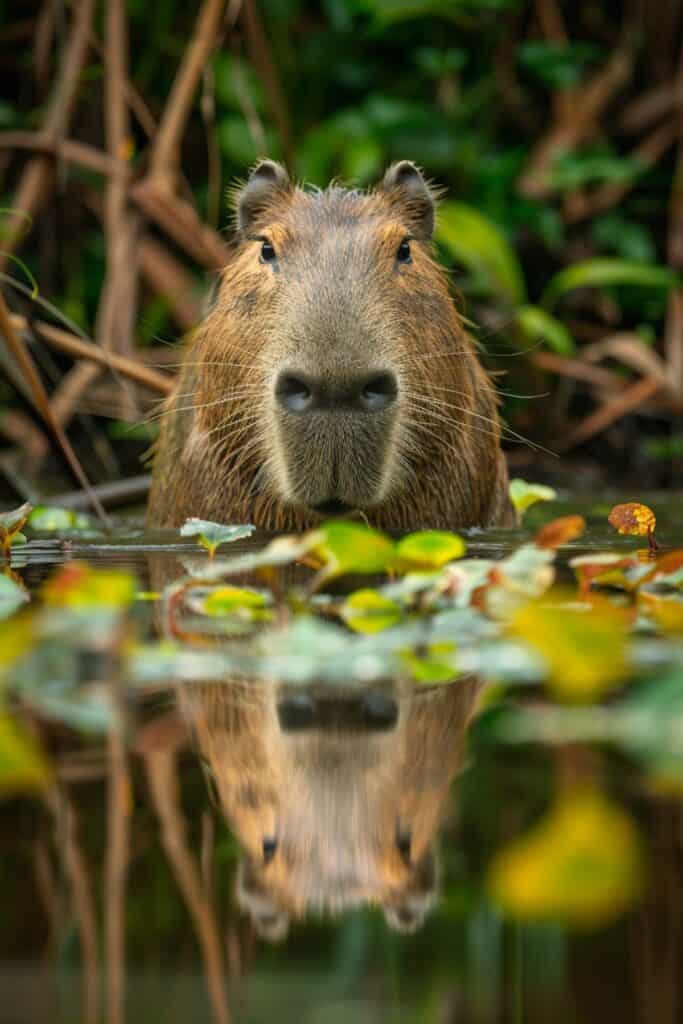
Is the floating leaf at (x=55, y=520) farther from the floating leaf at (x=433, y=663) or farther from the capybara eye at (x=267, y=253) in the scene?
the floating leaf at (x=433, y=663)

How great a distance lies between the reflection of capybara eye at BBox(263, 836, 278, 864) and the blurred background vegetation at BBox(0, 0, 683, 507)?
16.2 ft

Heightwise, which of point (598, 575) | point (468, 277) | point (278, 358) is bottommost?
point (598, 575)

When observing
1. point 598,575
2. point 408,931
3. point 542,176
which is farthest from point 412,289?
point 542,176

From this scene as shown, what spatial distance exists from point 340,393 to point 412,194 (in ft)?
4.05

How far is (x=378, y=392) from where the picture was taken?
3279mm

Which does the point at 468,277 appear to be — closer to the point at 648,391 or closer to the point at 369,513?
the point at 648,391

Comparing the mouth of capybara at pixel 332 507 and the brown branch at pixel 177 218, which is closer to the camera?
the mouth of capybara at pixel 332 507

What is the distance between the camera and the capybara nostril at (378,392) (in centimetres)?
321

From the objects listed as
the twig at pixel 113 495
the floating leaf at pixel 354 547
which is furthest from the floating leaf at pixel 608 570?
the twig at pixel 113 495

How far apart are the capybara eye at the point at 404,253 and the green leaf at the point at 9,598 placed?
1875mm

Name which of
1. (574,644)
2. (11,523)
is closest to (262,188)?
(11,523)

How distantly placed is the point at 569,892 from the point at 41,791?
498 mm

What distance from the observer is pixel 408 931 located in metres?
1.02

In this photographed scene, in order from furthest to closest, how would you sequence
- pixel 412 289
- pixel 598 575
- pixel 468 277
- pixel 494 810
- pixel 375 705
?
pixel 468 277 → pixel 412 289 → pixel 598 575 → pixel 375 705 → pixel 494 810
